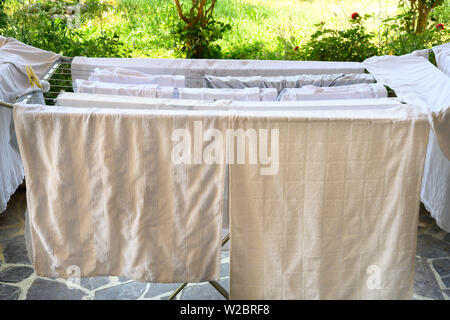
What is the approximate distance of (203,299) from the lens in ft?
8.83

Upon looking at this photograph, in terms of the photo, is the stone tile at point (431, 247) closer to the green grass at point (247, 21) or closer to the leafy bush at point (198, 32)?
the green grass at point (247, 21)

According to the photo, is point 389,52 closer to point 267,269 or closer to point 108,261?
point 267,269

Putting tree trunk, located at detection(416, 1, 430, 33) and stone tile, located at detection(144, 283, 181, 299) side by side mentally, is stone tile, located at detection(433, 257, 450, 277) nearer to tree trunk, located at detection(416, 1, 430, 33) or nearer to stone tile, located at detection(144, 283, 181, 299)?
stone tile, located at detection(144, 283, 181, 299)

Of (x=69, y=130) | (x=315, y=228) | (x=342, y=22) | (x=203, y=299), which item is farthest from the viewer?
(x=342, y=22)

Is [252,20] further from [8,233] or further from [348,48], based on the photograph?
[8,233]

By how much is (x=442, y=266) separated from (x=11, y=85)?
2.58m

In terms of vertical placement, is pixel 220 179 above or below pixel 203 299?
above

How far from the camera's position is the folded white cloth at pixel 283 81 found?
2473 millimetres

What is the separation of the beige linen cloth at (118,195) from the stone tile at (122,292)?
2.12 ft

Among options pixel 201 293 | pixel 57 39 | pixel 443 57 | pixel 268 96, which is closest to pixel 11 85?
pixel 268 96

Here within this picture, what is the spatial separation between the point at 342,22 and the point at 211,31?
76.7 inches

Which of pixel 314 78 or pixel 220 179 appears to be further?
pixel 314 78

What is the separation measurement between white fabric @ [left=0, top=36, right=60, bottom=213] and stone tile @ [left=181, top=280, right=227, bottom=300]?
3.68ft
